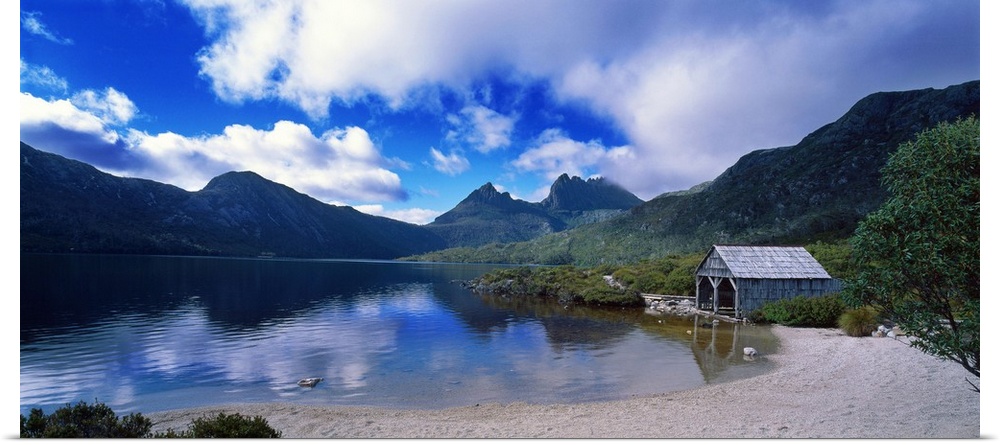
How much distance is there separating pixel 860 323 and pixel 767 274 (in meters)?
9.31

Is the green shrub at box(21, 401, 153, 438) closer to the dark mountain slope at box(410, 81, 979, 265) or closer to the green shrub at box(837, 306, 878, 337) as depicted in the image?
the green shrub at box(837, 306, 878, 337)

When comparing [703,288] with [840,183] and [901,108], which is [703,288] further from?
[901,108]

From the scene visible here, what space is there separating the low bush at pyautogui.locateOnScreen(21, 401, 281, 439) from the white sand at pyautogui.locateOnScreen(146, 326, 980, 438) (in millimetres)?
3650

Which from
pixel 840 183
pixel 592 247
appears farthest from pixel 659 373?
pixel 592 247

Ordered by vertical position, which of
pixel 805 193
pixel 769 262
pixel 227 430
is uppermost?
pixel 805 193

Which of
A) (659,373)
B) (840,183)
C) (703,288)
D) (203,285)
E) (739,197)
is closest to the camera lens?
(659,373)

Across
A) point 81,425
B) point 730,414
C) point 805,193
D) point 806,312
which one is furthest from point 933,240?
point 805,193

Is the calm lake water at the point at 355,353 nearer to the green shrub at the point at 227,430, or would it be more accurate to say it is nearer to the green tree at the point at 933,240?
the green shrub at the point at 227,430

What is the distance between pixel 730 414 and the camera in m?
13.0

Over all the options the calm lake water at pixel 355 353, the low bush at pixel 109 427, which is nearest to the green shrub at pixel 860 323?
the calm lake water at pixel 355 353

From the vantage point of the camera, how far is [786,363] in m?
21.5

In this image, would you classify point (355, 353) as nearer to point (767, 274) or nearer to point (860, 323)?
point (860, 323)

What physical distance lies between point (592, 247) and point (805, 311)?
166 meters

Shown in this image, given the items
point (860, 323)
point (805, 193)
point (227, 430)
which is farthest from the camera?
point (805, 193)
